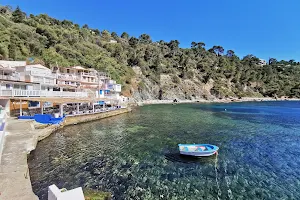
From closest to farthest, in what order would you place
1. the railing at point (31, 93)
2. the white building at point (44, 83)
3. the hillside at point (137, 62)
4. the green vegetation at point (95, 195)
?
the green vegetation at point (95, 195)
the railing at point (31, 93)
the white building at point (44, 83)
the hillside at point (137, 62)

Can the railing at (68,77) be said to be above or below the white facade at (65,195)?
above

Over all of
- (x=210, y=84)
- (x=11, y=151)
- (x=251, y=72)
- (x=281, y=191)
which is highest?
(x=251, y=72)

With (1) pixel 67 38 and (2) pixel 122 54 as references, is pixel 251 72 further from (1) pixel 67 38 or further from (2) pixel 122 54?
(1) pixel 67 38

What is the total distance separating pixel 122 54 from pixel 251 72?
403 feet

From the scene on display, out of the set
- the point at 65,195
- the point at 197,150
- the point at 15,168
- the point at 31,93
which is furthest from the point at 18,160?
the point at 31,93

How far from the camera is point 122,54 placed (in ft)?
371

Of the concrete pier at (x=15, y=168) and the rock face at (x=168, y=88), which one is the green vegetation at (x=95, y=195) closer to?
the concrete pier at (x=15, y=168)

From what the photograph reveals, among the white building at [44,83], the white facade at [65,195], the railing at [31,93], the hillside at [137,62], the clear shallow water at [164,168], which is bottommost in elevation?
the clear shallow water at [164,168]

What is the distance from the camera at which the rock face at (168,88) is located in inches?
3935

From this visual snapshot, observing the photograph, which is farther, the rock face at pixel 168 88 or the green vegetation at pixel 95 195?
the rock face at pixel 168 88

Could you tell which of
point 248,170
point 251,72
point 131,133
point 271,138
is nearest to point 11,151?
point 131,133

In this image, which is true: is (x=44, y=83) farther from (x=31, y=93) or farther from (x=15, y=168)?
(x=15, y=168)

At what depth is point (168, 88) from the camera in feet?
380

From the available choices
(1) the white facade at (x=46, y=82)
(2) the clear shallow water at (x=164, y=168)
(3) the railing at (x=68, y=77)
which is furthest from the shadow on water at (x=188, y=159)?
(3) the railing at (x=68, y=77)
